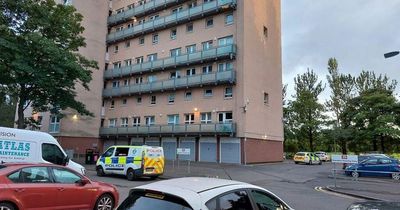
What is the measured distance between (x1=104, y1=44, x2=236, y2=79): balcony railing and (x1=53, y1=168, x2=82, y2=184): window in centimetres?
2815

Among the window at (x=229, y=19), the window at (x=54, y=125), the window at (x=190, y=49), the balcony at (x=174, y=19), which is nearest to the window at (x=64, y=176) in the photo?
the balcony at (x=174, y=19)

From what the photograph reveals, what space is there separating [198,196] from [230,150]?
31.4 meters

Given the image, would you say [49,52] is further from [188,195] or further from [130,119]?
[188,195]

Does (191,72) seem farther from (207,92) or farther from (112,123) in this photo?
(112,123)

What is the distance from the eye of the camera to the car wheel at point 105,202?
9.38 m

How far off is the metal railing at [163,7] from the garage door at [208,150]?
1358 centimetres

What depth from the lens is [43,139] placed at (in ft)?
46.5

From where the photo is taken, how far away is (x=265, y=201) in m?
4.83

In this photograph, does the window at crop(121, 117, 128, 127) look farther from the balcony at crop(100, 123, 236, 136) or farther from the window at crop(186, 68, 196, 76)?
the window at crop(186, 68, 196, 76)

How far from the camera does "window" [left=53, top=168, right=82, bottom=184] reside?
873 cm

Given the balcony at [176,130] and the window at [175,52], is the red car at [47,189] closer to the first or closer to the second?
the balcony at [176,130]

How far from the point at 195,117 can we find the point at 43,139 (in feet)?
82.0

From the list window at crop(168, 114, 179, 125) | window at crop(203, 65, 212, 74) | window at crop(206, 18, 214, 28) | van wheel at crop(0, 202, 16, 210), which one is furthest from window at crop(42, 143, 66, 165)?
window at crop(206, 18, 214, 28)

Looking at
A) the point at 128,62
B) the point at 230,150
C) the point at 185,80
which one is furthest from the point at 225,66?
the point at 128,62
